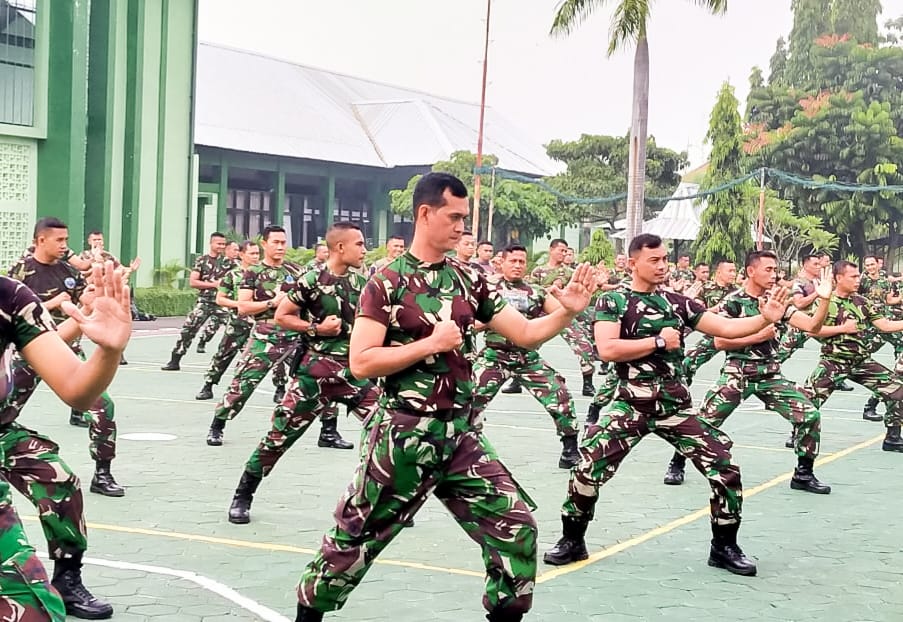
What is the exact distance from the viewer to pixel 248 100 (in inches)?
1956

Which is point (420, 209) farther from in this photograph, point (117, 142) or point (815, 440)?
point (117, 142)

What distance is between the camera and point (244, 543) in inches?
283

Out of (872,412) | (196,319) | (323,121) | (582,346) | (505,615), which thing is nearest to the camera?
(505,615)

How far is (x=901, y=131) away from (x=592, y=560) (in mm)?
50938

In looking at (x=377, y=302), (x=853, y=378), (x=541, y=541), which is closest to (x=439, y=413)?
(x=377, y=302)

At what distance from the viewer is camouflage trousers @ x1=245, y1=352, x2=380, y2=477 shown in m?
7.67

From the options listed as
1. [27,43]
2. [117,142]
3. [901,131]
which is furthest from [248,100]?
[901,131]

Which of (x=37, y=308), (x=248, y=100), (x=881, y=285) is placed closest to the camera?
(x=37, y=308)

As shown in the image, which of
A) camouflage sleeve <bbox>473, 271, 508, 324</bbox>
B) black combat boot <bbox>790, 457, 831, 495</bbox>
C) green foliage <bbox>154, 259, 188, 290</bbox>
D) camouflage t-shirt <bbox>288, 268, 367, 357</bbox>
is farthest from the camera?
green foliage <bbox>154, 259, 188, 290</bbox>

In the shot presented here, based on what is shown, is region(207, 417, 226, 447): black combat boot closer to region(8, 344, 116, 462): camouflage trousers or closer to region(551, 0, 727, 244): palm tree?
region(8, 344, 116, 462): camouflage trousers

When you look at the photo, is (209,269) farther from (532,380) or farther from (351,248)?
(351,248)

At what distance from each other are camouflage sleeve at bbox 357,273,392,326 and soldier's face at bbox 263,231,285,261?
611 cm

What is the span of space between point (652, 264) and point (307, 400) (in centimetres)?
245

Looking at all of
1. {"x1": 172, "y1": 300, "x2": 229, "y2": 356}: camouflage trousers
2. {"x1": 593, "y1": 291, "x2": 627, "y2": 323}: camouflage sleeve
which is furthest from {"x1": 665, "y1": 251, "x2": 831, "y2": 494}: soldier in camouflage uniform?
{"x1": 172, "y1": 300, "x2": 229, "y2": 356}: camouflage trousers
